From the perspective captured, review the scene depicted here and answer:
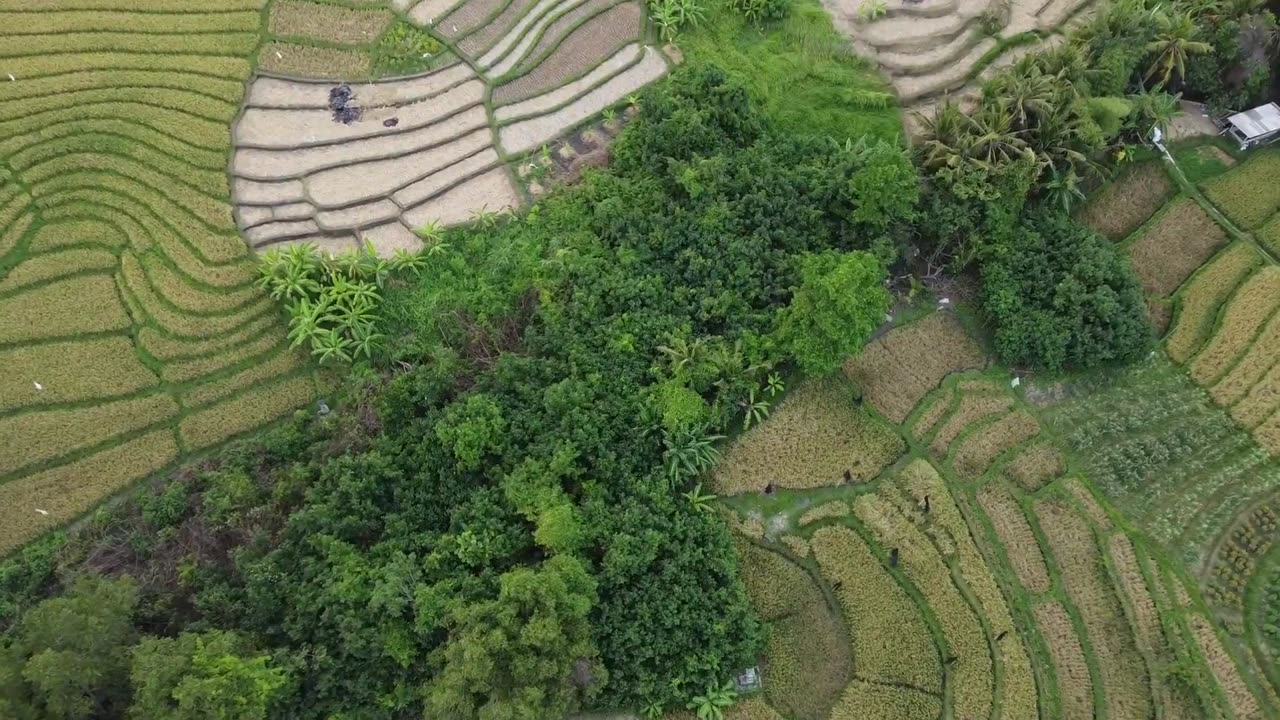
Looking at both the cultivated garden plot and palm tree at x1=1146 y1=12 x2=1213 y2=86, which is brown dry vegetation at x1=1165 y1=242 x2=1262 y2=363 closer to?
palm tree at x1=1146 y1=12 x2=1213 y2=86

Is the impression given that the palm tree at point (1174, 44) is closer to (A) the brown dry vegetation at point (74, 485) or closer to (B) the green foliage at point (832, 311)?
(B) the green foliage at point (832, 311)

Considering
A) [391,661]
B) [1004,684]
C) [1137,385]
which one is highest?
[391,661]

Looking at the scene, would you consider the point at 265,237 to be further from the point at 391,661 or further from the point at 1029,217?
the point at 1029,217

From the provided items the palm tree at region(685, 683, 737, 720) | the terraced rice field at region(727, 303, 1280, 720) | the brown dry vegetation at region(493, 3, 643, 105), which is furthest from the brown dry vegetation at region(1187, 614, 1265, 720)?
the brown dry vegetation at region(493, 3, 643, 105)

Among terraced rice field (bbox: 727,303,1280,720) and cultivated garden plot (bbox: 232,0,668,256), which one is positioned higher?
cultivated garden plot (bbox: 232,0,668,256)

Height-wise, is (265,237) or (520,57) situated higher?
(520,57)

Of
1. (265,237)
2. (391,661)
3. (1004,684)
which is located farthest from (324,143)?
(1004,684)

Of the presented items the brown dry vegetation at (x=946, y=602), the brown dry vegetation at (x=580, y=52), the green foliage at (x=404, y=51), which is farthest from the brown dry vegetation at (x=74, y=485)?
the brown dry vegetation at (x=946, y=602)

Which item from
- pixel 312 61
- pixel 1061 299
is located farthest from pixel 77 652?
pixel 1061 299
